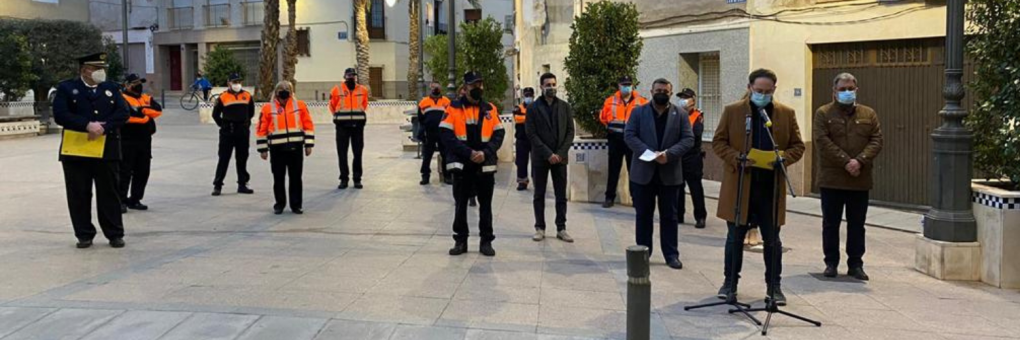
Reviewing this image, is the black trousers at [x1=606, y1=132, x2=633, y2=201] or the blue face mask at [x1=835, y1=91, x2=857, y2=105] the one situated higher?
the blue face mask at [x1=835, y1=91, x2=857, y2=105]

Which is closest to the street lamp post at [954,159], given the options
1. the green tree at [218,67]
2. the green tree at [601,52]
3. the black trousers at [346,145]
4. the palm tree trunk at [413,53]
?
the green tree at [601,52]

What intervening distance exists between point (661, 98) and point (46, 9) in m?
37.2

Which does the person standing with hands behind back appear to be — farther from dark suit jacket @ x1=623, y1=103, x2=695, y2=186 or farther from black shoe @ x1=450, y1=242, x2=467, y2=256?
dark suit jacket @ x1=623, y1=103, x2=695, y2=186

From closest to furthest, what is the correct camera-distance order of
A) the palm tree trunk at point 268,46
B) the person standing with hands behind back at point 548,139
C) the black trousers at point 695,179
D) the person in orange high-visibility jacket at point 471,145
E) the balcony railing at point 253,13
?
the person in orange high-visibility jacket at point 471,145 < the person standing with hands behind back at point 548,139 < the black trousers at point 695,179 < the palm tree trunk at point 268,46 < the balcony railing at point 253,13

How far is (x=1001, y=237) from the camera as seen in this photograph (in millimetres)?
7605

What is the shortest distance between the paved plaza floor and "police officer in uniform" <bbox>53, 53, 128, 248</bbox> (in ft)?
0.90

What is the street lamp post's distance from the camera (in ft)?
25.5

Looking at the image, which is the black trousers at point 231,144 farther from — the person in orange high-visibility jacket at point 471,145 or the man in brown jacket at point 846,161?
the man in brown jacket at point 846,161

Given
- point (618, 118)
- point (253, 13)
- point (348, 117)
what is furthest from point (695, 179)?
point (253, 13)

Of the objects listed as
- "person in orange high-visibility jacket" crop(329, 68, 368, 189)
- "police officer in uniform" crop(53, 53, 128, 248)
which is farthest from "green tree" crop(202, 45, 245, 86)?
"police officer in uniform" crop(53, 53, 128, 248)

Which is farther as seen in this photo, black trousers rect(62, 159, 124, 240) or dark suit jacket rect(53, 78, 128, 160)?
black trousers rect(62, 159, 124, 240)

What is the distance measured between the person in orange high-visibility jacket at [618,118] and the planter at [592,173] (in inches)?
15.5

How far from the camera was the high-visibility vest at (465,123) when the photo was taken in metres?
7.94

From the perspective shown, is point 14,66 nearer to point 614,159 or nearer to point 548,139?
point 614,159
